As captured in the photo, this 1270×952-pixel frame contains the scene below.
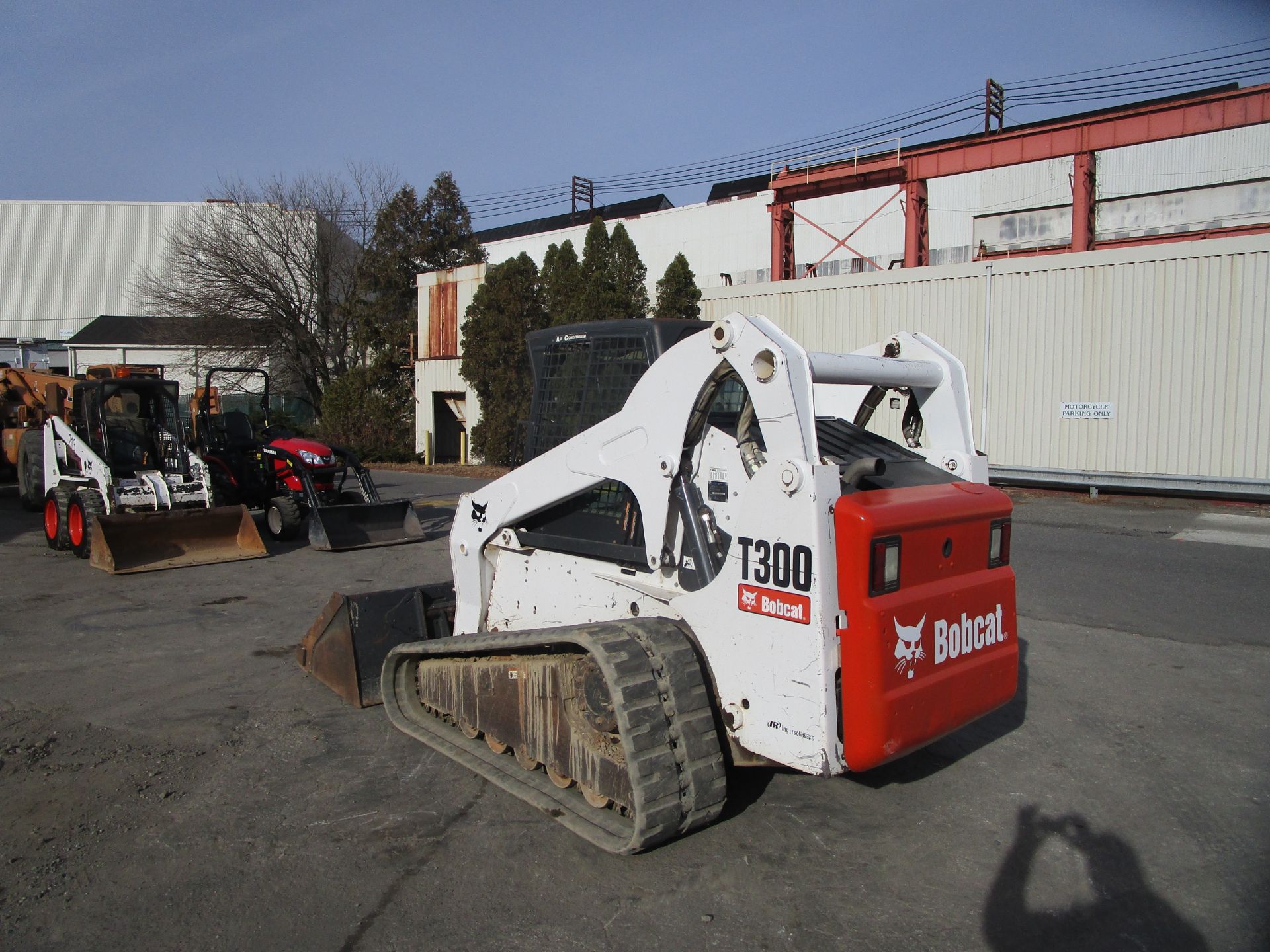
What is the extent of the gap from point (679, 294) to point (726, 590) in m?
19.1

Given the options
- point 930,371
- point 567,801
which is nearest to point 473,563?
point 567,801

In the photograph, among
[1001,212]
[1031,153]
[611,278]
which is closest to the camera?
[1031,153]

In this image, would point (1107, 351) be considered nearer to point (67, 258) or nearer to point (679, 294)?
point (679, 294)

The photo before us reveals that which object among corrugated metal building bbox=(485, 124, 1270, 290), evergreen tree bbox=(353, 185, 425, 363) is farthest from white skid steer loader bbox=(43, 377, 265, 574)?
evergreen tree bbox=(353, 185, 425, 363)

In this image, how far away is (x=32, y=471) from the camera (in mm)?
14062

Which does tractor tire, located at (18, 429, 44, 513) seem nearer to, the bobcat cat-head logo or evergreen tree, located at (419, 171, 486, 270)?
the bobcat cat-head logo

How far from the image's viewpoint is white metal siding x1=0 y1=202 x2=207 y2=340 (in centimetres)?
4669

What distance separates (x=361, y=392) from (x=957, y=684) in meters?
26.9

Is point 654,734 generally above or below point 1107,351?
below

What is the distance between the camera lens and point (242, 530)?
1070 centimetres

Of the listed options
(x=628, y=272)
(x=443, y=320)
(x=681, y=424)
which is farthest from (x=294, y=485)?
(x=443, y=320)

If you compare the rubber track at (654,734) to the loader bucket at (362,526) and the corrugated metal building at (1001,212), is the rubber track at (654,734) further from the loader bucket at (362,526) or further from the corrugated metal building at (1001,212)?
the corrugated metal building at (1001,212)

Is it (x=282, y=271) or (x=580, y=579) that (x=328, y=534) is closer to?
(x=580, y=579)

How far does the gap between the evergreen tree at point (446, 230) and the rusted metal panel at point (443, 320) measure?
5.33 m
